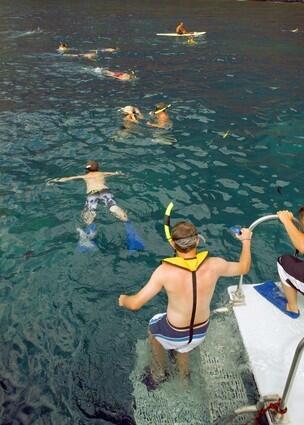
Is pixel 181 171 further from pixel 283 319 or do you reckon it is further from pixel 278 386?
pixel 278 386

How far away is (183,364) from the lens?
604cm

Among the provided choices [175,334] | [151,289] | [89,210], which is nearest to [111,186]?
[89,210]

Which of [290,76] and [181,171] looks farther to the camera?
[290,76]

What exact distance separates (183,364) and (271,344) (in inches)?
51.0

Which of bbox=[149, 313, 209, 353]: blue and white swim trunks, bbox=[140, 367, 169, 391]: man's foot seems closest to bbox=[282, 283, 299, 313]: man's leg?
bbox=[149, 313, 209, 353]: blue and white swim trunks

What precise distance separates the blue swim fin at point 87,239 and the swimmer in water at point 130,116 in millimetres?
7123

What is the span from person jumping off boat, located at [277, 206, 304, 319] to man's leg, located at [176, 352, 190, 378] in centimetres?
180

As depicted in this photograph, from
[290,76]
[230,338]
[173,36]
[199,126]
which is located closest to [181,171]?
[199,126]

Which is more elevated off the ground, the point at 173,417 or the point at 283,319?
the point at 283,319

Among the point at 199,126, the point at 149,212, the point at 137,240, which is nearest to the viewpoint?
the point at 137,240

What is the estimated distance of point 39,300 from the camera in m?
8.20

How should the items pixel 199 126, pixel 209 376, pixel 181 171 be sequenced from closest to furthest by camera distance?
1. pixel 209 376
2. pixel 181 171
3. pixel 199 126

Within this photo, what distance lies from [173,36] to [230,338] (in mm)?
32457

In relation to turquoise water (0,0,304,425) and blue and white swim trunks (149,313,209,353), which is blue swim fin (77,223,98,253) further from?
blue and white swim trunks (149,313,209,353)
